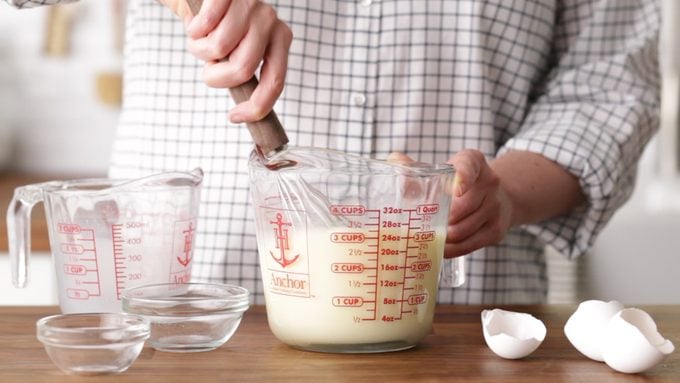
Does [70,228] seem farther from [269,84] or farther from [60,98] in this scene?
[60,98]

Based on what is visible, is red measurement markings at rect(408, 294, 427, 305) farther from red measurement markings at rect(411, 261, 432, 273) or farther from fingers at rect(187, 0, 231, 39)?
fingers at rect(187, 0, 231, 39)

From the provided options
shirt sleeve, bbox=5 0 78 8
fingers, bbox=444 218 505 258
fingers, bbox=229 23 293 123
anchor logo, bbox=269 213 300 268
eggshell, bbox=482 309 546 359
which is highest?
shirt sleeve, bbox=5 0 78 8

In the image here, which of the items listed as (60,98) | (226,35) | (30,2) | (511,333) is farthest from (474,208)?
(60,98)

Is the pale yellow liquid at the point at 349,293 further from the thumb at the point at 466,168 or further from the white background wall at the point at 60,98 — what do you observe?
the white background wall at the point at 60,98

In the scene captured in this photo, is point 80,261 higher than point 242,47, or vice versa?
point 242,47

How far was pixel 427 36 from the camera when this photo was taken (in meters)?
1.32

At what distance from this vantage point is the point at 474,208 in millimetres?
1036

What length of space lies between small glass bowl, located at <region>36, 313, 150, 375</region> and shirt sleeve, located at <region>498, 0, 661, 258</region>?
638 mm

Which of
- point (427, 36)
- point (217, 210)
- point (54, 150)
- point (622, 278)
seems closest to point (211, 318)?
point (217, 210)

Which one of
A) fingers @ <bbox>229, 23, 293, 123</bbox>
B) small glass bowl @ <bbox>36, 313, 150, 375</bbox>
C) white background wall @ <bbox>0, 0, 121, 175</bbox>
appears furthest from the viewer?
white background wall @ <bbox>0, 0, 121, 175</bbox>

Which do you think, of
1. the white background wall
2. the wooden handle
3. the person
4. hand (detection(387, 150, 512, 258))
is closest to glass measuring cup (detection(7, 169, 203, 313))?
the wooden handle

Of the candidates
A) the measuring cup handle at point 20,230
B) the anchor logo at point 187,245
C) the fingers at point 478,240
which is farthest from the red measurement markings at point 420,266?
the measuring cup handle at point 20,230

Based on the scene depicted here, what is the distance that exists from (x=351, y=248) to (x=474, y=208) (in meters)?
0.25

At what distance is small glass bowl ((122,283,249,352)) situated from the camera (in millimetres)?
853
